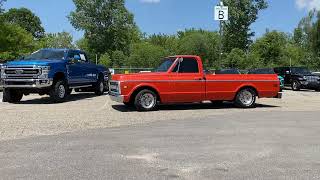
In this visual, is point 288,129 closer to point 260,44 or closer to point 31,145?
point 31,145

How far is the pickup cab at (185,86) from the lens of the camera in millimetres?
17000

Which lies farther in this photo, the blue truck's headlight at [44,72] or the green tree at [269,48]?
the green tree at [269,48]

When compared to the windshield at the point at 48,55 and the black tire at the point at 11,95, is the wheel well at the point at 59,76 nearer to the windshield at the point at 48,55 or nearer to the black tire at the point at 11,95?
→ the windshield at the point at 48,55

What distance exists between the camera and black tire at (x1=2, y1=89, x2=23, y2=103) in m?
20.4

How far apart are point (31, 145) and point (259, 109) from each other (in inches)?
394

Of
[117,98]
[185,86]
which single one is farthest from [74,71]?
[185,86]

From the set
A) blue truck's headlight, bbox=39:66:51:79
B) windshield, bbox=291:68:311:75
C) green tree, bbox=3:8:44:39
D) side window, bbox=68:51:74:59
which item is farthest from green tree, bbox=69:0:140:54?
blue truck's headlight, bbox=39:66:51:79

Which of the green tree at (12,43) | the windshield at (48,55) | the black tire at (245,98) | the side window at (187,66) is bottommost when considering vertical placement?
the black tire at (245,98)

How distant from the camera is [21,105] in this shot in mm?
19312

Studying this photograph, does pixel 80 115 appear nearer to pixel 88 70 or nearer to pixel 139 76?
pixel 139 76

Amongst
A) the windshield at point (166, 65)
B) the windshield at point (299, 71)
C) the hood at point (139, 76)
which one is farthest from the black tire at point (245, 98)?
the windshield at point (299, 71)

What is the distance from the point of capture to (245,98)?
61.2 ft

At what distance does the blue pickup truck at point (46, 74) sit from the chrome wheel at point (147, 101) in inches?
177

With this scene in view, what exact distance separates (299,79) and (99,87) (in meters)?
14.0
